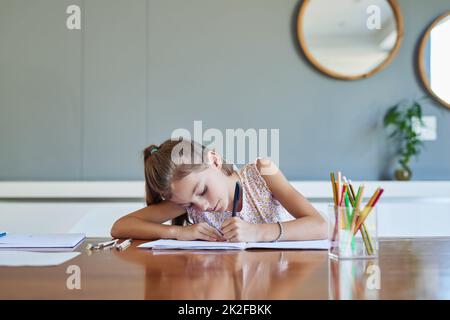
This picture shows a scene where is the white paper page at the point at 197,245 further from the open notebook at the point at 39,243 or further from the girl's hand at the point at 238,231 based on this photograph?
the open notebook at the point at 39,243

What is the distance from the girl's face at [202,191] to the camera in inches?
56.3

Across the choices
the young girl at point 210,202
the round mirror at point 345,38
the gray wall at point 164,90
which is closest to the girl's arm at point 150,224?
the young girl at point 210,202

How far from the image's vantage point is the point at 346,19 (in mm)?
2535

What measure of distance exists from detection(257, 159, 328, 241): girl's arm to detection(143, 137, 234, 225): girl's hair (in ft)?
0.73

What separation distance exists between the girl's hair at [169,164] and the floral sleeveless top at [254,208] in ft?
0.60

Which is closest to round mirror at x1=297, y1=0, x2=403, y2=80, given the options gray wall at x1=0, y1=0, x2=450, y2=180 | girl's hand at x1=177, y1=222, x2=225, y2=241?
gray wall at x1=0, y1=0, x2=450, y2=180

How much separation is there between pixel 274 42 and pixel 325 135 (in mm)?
548

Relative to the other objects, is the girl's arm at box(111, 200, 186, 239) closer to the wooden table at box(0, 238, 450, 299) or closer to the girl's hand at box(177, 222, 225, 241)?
the girl's hand at box(177, 222, 225, 241)

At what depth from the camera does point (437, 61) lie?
2.58 meters

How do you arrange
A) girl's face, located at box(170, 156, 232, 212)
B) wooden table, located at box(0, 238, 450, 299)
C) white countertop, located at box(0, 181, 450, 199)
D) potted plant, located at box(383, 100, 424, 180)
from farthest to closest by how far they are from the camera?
potted plant, located at box(383, 100, 424, 180) < white countertop, located at box(0, 181, 450, 199) < girl's face, located at box(170, 156, 232, 212) < wooden table, located at box(0, 238, 450, 299)

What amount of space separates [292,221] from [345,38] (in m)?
1.50

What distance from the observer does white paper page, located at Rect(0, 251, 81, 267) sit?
3.01 ft
